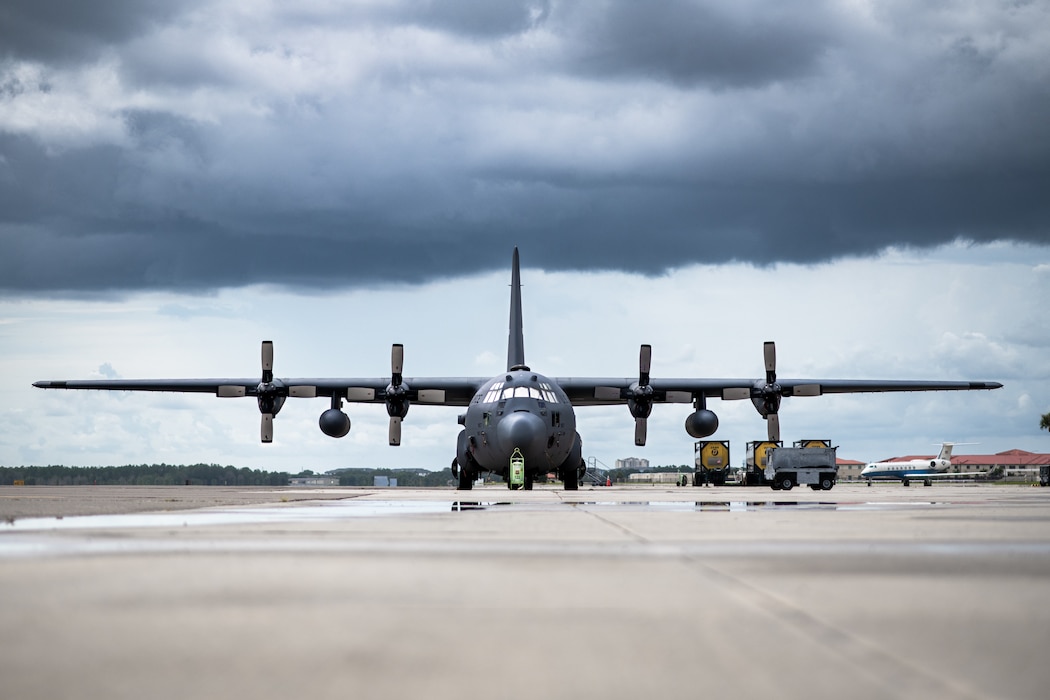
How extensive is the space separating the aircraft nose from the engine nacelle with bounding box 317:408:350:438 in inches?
672

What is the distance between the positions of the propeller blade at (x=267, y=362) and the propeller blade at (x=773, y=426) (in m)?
26.0

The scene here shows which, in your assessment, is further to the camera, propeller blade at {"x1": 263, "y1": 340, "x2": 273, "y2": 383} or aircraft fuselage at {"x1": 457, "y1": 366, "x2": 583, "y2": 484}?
propeller blade at {"x1": 263, "y1": 340, "x2": 273, "y2": 383}

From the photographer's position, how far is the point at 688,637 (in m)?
3.55

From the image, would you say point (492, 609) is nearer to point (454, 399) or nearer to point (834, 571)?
point (834, 571)

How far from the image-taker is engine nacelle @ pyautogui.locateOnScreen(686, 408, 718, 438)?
48.4 m

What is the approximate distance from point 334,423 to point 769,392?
73.1ft

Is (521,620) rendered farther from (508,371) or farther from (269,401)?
(269,401)

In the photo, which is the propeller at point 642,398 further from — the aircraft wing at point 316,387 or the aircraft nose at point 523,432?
the aircraft nose at point 523,432

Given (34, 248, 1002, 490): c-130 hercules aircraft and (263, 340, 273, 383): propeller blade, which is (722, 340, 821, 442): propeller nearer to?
(34, 248, 1002, 490): c-130 hercules aircraft

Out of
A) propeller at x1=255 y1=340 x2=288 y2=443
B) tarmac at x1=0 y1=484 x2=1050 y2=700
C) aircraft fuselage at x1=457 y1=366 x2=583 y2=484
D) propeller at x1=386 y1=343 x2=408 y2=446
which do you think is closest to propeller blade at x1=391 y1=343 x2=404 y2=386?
propeller at x1=386 y1=343 x2=408 y2=446

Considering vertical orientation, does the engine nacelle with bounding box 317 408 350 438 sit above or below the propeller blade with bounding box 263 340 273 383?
below

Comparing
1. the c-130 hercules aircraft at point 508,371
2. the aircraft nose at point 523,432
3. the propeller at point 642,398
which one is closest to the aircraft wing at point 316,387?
the c-130 hercules aircraft at point 508,371

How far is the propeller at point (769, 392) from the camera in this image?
171ft

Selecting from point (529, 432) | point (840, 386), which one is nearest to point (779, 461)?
point (840, 386)
